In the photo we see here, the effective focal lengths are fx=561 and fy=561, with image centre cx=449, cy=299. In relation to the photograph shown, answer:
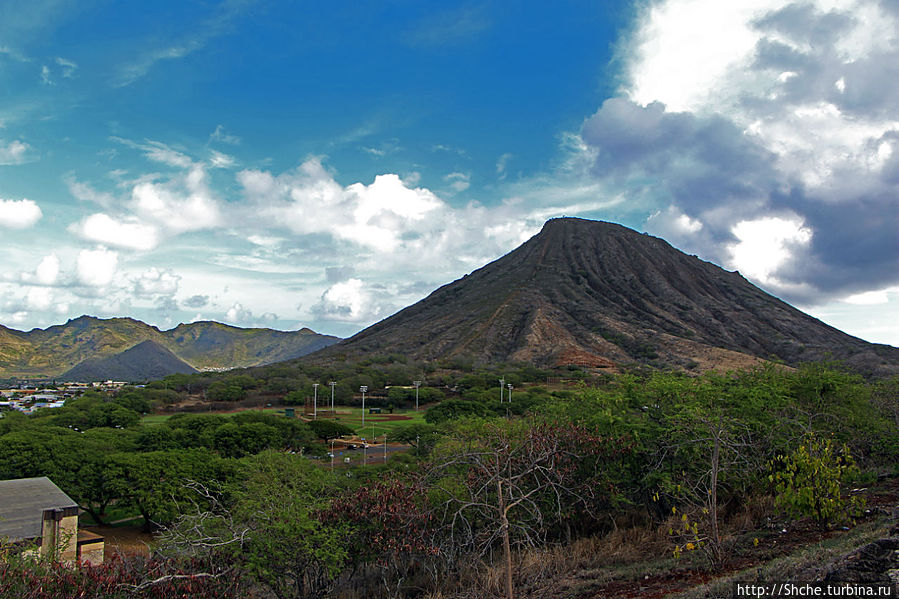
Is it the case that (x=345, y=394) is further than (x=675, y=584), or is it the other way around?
(x=345, y=394)

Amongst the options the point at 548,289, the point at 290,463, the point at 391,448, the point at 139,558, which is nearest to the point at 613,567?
the point at 139,558

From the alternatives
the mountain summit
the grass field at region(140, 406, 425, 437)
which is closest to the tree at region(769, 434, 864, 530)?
the grass field at region(140, 406, 425, 437)

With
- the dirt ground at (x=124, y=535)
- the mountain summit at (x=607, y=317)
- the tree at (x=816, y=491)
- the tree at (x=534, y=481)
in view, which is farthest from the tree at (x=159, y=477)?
the mountain summit at (x=607, y=317)

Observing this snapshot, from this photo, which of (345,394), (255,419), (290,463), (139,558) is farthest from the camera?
(345,394)

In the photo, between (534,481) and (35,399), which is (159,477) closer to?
(534,481)

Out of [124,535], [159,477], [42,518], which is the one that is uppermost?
[42,518]

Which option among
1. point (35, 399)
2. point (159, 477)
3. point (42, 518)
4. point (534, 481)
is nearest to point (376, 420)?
point (159, 477)

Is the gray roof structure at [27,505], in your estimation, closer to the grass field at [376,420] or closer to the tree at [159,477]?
the tree at [159,477]

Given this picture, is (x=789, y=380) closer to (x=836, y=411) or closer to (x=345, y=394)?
(x=836, y=411)
